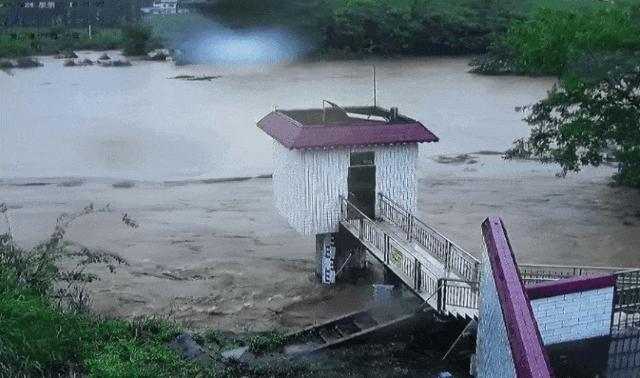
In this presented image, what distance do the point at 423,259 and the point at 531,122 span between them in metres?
10.1

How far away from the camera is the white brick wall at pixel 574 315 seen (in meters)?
8.18

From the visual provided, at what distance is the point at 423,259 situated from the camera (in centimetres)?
1136

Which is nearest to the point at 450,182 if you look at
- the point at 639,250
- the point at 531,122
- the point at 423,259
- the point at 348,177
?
the point at 531,122

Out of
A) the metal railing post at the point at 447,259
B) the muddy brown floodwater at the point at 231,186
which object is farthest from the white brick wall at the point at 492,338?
the muddy brown floodwater at the point at 231,186

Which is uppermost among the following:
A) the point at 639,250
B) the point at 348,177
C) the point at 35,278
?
the point at 348,177

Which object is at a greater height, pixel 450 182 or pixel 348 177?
pixel 348 177

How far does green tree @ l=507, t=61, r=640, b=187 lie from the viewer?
1814 cm

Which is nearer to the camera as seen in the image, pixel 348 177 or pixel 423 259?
pixel 423 259

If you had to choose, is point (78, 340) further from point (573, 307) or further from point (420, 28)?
point (420, 28)

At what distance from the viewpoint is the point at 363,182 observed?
1328 centimetres

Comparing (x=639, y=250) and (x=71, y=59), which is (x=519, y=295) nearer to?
(x=639, y=250)

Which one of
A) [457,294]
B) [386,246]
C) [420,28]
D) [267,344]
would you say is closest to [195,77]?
[420,28]

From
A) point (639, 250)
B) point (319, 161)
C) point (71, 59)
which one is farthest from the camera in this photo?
point (71, 59)

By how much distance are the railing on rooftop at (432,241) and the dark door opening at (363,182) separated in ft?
0.52
